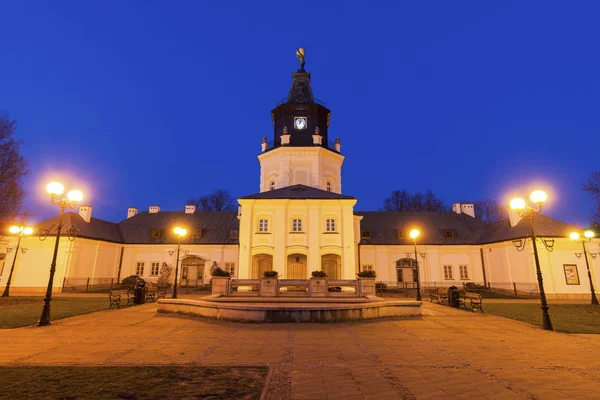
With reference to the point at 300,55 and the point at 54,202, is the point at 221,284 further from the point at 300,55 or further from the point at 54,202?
the point at 300,55

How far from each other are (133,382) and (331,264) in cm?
A: 2154

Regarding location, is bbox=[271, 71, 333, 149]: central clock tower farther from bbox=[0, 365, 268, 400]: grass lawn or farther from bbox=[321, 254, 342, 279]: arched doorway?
Result: bbox=[0, 365, 268, 400]: grass lawn

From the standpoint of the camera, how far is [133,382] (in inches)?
204

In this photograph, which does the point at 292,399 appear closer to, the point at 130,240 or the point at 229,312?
the point at 229,312

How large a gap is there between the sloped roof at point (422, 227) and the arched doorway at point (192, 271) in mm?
17931

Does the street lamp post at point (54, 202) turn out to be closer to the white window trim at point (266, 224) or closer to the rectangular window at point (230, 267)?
the white window trim at point (266, 224)

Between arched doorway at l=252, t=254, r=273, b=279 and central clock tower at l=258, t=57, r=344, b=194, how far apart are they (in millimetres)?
8164

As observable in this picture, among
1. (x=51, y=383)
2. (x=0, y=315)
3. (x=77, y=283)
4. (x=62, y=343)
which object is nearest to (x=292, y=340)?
(x=51, y=383)

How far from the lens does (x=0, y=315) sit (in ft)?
42.9

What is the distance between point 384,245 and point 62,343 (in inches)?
1168

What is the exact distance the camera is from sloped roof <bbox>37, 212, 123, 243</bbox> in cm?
3015

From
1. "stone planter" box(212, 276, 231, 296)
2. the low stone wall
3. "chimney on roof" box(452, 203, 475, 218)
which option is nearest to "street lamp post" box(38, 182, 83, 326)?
the low stone wall

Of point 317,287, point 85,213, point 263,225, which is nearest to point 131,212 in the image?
point 85,213

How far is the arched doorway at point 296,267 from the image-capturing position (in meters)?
25.7
